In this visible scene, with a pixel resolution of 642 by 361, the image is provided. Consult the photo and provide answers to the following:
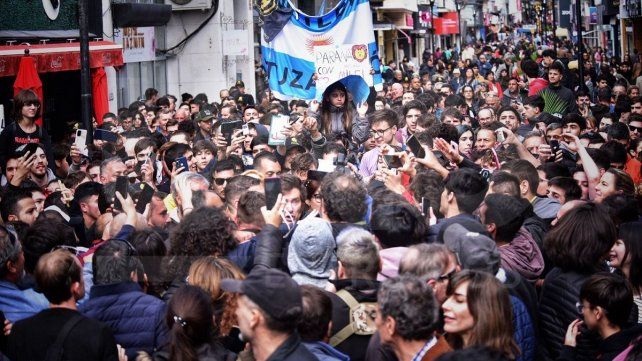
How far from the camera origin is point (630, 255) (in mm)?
6449

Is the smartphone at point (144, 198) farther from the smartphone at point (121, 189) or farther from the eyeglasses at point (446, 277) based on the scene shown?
the eyeglasses at point (446, 277)

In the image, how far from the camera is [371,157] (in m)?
10.2

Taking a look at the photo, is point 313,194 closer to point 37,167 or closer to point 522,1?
point 37,167

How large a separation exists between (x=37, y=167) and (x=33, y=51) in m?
6.65

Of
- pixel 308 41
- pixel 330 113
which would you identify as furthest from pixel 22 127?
pixel 308 41

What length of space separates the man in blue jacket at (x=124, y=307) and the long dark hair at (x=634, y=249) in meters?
2.76

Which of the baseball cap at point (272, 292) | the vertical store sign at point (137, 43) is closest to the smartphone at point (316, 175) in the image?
the baseball cap at point (272, 292)

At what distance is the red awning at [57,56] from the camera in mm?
14945

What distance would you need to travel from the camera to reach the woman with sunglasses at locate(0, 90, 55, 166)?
10734 mm

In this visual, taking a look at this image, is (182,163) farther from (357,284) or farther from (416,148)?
(357,284)

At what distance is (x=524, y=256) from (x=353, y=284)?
156 centimetres

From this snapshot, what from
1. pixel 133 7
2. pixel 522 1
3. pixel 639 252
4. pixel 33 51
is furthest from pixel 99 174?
pixel 522 1

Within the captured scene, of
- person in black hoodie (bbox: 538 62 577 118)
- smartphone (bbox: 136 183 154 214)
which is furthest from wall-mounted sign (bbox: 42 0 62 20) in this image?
smartphone (bbox: 136 183 154 214)

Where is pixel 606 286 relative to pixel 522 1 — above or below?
below
